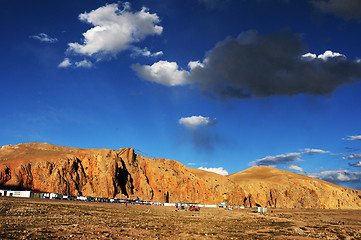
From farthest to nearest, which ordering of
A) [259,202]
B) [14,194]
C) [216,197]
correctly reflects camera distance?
[259,202] < [216,197] < [14,194]

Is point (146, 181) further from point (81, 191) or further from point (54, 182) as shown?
point (54, 182)

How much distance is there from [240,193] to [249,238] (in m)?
141

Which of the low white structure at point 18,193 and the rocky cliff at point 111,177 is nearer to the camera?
the low white structure at point 18,193

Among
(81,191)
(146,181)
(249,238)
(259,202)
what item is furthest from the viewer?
(259,202)

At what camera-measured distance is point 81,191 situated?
117000 mm

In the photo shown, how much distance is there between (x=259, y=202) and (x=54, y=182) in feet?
427

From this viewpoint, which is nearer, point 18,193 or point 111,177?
point 18,193

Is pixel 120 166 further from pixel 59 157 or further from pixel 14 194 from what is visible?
pixel 14 194

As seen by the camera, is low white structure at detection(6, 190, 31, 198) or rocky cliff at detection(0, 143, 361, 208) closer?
low white structure at detection(6, 190, 31, 198)

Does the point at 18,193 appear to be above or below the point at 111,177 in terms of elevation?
below

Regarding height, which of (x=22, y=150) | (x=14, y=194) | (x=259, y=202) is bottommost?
(x=259, y=202)

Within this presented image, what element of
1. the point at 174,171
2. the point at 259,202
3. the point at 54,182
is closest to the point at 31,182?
the point at 54,182

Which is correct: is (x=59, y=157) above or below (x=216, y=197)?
above

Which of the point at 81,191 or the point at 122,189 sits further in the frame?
the point at 122,189
